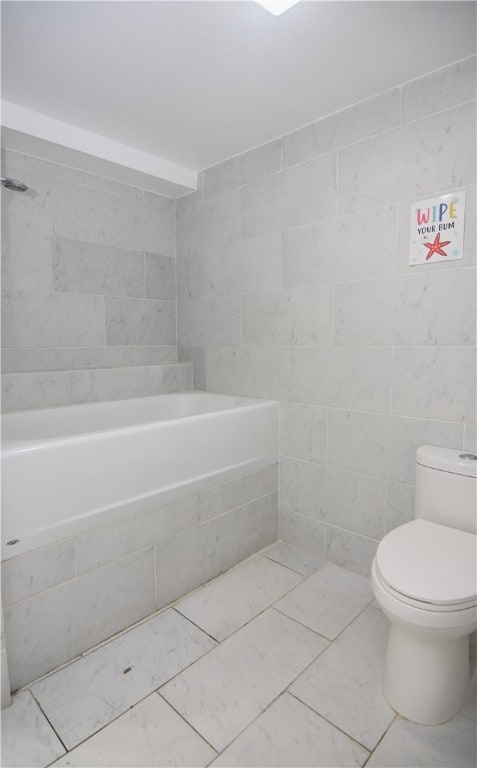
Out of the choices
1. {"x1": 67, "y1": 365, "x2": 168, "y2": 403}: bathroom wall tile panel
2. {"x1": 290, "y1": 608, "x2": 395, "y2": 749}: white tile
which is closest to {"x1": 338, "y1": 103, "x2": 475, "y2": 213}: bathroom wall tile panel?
{"x1": 67, "y1": 365, "x2": 168, "y2": 403}: bathroom wall tile panel

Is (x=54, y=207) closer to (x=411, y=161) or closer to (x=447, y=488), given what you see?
(x=411, y=161)

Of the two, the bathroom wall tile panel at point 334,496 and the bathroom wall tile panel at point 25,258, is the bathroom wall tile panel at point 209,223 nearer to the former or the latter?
the bathroom wall tile panel at point 25,258

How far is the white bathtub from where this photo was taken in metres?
1.37

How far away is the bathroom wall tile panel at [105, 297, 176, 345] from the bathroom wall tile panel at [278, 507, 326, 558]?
1.45 m

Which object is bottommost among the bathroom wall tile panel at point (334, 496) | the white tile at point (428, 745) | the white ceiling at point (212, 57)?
the white tile at point (428, 745)

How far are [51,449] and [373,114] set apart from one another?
2.01 meters

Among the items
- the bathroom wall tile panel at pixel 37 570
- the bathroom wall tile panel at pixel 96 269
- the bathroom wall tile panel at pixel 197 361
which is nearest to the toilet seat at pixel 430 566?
the bathroom wall tile panel at pixel 37 570

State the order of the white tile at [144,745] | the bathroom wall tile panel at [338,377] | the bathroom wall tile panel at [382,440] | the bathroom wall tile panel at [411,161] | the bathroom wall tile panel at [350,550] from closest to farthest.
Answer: the white tile at [144,745] < the bathroom wall tile panel at [411,161] < the bathroom wall tile panel at [382,440] < the bathroom wall tile panel at [338,377] < the bathroom wall tile panel at [350,550]

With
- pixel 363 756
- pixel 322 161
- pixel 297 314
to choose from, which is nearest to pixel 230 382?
pixel 297 314

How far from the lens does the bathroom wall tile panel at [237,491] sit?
6.46 ft

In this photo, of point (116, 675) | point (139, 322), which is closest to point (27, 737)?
point (116, 675)

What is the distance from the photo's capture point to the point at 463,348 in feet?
5.49

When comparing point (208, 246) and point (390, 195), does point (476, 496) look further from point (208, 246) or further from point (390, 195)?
point (208, 246)

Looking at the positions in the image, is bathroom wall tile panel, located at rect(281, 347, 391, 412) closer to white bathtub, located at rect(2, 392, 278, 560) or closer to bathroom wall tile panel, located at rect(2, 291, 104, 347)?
white bathtub, located at rect(2, 392, 278, 560)
